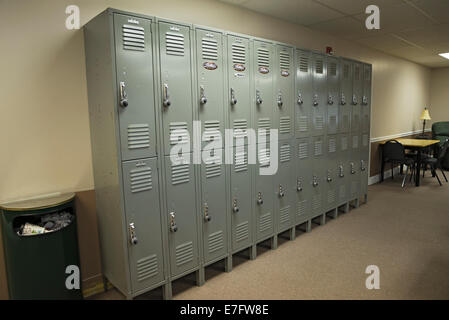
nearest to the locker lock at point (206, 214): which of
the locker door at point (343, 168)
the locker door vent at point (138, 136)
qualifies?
the locker door vent at point (138, 136)

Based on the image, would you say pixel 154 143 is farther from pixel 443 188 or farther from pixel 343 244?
pixel 443 188

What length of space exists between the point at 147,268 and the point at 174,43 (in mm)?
A: 1819

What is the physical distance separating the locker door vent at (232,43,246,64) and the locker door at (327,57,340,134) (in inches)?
64.2

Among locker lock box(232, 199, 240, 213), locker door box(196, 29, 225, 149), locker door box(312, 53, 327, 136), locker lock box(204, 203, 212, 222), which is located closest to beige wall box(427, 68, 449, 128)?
locker door box(312, 53, 327, 136)

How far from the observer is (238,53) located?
9.54 ft

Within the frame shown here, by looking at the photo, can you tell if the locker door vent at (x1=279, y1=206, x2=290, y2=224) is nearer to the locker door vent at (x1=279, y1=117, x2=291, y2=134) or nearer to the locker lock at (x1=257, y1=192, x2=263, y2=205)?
the locker lock at (x1=257, y1=192, x2=263, y2=205)

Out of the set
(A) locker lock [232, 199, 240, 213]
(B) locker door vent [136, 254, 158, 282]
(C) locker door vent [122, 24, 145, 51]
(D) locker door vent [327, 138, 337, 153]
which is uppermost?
(C) locker door vent [122, 24, 145, 51]

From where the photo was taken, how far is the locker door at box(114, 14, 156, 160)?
2.16m

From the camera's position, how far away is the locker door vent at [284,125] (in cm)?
345

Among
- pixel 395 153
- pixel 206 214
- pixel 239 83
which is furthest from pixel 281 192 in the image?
pixel 395 153

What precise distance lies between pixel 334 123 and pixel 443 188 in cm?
372

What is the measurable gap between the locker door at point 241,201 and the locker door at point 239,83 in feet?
0.92

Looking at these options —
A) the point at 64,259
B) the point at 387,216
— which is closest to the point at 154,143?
the point at 64,259
